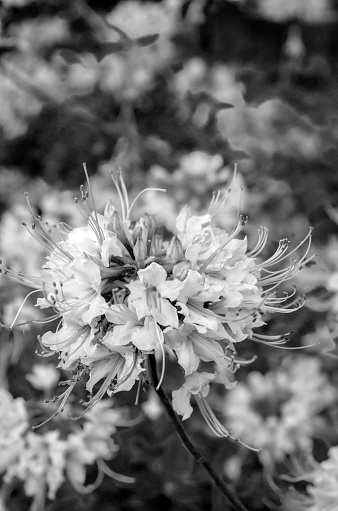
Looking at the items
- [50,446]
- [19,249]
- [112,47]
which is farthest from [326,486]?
[112,47]

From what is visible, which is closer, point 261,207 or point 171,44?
point 261,207

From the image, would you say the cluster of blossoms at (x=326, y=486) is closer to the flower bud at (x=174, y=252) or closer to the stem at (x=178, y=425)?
the stem at (x=178, y=425)

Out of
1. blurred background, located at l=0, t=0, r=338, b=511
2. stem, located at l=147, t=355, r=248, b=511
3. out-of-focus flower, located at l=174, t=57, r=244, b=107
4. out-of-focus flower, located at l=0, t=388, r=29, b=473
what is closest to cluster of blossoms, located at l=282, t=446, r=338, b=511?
blurred background, located at l=0, t=0, r=338, b=511

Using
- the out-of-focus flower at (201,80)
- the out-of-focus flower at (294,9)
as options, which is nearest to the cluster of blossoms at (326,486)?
the out-of-focus flower at (201,80)

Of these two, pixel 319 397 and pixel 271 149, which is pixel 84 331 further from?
pixel 271 149

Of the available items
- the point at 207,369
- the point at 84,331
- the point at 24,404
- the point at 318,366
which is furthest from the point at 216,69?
the point at 84,331

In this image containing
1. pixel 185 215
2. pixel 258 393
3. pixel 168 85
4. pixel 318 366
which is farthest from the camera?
pixel 168 85
